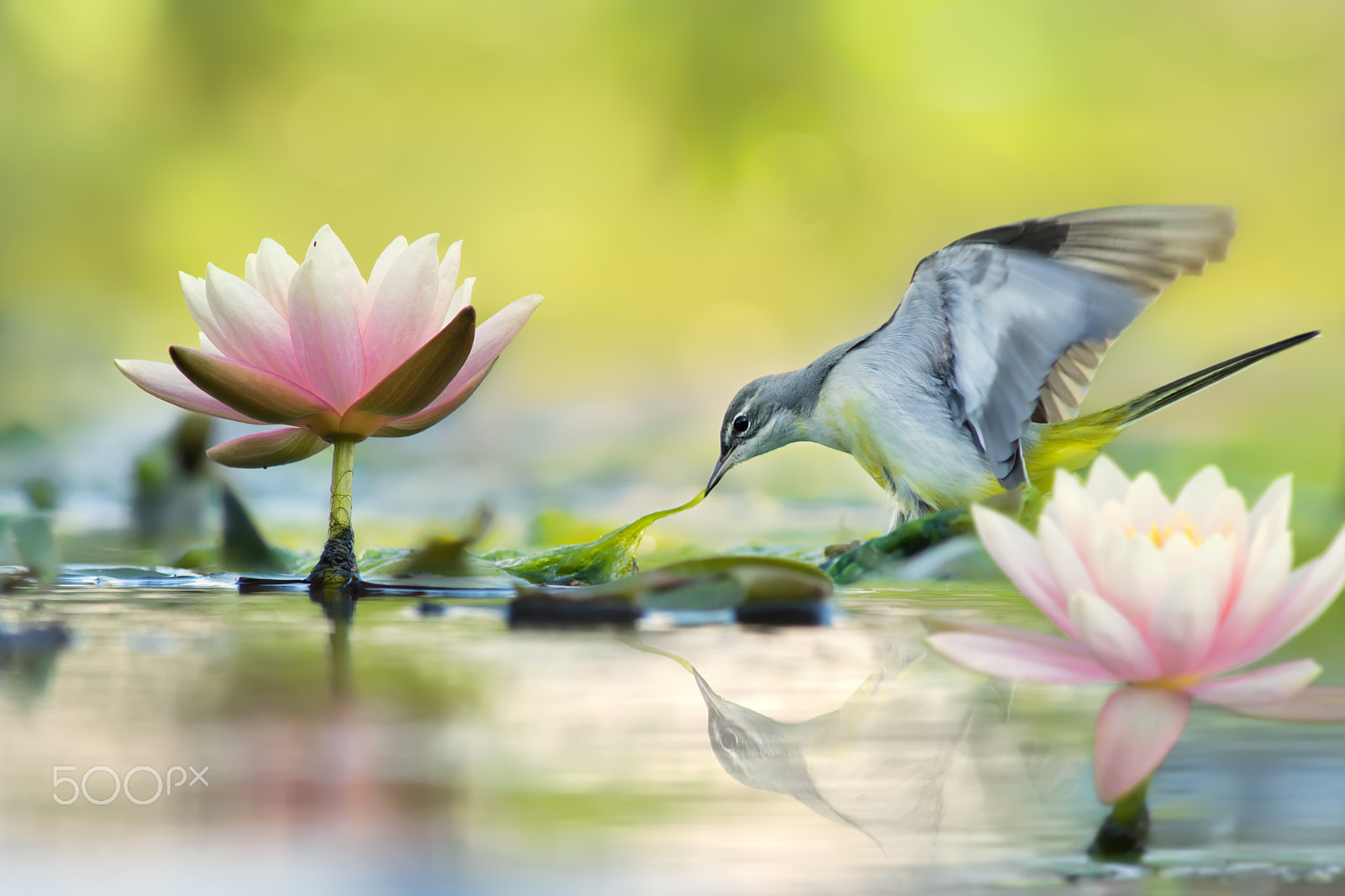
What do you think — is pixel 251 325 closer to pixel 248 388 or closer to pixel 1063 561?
pixel 248 388

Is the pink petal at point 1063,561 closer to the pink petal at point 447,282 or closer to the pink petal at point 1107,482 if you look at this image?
the pink petal at point 1107,482

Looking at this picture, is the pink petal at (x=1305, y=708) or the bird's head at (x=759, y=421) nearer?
the pink petal at (x=1305, y=708)

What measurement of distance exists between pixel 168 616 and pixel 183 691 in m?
0.21

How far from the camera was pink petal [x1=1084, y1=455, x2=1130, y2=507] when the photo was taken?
15.1 inches

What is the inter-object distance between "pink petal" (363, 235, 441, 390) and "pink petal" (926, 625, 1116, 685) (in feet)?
1.39

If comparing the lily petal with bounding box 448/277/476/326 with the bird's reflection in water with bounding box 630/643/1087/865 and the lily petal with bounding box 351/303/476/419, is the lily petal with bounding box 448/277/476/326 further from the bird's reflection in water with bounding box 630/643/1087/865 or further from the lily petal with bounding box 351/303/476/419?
the bird's reflection in water with bounding box 630/643/1087/865

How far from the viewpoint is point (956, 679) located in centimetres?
48

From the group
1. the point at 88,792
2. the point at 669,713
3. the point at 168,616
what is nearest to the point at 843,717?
the point at 669,713

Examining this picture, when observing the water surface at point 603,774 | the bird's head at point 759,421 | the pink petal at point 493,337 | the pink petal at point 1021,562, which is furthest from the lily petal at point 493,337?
the bird's head at point 759,421

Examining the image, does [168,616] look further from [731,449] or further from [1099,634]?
[731,449]

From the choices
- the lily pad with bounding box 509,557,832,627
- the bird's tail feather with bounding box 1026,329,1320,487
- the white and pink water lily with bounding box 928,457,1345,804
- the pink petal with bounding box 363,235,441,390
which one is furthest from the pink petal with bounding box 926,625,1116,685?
the bird's tail feather with bounding box 1026,329,1320,487

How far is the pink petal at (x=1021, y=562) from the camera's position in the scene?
13.4 inches

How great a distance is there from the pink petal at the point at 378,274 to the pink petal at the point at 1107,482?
0.42 metres

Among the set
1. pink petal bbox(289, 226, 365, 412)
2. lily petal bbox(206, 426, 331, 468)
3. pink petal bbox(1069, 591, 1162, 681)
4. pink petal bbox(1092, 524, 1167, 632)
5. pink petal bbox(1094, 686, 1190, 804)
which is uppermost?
pink petal bbox(289, 226, 365, 412)
